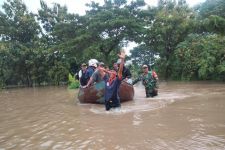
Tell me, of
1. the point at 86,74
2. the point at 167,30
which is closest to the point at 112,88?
the point at 86,74

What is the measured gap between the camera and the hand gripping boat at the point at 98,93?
9.79 m

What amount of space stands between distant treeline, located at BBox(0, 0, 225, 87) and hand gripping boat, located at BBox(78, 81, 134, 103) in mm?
9351

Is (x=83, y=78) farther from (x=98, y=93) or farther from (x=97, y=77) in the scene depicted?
(x=97, y=77)

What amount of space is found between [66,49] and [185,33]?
9169 mm

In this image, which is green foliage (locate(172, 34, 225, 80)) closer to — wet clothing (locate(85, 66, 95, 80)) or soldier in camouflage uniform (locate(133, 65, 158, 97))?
soldier in camouflage uniform (locate(133, 65, 158, 97))

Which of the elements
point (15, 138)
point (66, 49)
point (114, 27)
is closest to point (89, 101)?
point (15, 138)

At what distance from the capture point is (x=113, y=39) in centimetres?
2462

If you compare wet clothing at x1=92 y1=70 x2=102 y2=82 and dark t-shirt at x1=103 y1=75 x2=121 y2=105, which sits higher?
wet clothing at x1=92 y1=70 x2=102 y2=82

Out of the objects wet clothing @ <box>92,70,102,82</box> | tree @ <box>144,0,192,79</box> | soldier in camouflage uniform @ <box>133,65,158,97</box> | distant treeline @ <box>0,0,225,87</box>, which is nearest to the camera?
wet clothing @ <box>92,70,102,82</box>

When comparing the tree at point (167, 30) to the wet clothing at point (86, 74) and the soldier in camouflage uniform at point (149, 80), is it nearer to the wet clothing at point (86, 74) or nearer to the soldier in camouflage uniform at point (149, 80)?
the soldier in camouflage uniform at point (149, 80)

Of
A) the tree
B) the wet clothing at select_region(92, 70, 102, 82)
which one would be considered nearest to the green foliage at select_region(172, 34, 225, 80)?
the tree

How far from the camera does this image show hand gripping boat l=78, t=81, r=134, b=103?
32.1 feet

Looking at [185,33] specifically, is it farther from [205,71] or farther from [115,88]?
[115,88]

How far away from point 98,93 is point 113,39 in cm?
1507
